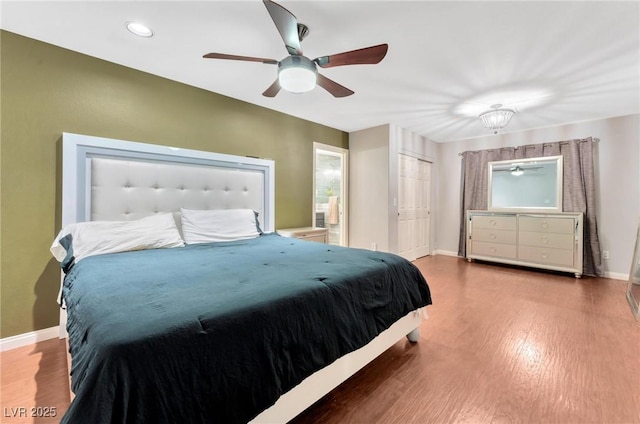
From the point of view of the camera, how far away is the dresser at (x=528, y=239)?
406 centimetres

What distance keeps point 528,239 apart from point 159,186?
549cm

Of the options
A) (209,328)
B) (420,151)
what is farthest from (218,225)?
(420,151)

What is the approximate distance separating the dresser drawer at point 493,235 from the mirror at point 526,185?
467 mm

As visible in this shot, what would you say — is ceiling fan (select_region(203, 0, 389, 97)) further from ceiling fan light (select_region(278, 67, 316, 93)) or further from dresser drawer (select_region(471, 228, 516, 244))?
dresser drawer (select_region(471, 228, 516, 244))

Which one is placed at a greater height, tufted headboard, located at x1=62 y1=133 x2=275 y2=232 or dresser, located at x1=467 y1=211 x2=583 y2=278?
tufted headboard, located at x1=62 y1=133 x2=275 y2=232

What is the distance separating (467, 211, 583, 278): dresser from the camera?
13.3ft

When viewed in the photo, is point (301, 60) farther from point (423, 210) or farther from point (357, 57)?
point (423, 210)

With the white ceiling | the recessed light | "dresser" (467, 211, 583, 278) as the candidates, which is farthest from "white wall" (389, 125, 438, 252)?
the recessed light

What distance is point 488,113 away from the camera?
3.61 metres

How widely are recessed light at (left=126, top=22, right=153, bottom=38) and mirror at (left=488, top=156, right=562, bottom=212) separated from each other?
5505 mm

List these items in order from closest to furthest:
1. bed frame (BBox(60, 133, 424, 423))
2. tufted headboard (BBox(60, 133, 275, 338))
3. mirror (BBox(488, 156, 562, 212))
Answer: bed frame (BBox(60, 133, 424, 423)), tufted headboard (BBox(60, 133, 275, 338)), mirror (BBox(488, 156, 562, 212))

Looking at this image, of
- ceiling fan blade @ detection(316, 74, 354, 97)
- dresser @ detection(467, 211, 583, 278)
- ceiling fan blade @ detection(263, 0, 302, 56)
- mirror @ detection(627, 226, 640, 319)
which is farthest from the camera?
dresser @ detection(467, 211, 583, 278)

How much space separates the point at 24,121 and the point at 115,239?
1236 mm

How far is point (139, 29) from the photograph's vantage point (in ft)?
6.94
